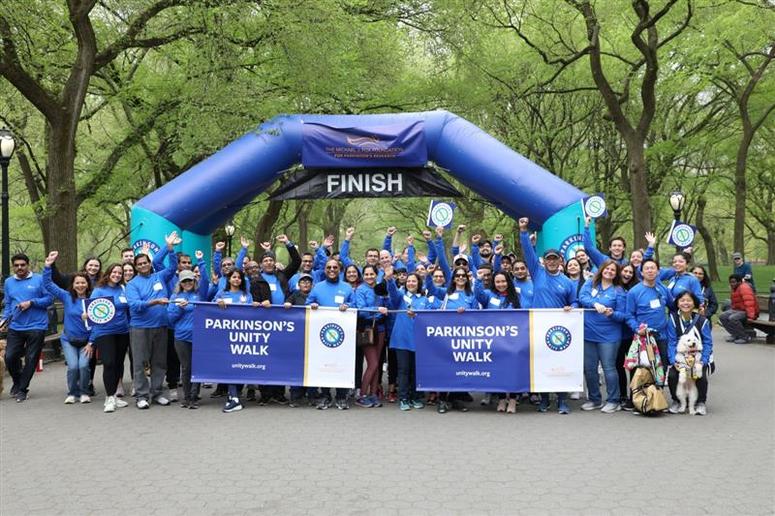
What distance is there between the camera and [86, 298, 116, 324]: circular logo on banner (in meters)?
8.32

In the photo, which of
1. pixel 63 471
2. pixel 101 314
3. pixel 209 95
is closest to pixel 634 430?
pixel 63 471

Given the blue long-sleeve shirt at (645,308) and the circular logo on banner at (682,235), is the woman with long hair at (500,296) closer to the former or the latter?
the blue long-sleeve shirt at (645,308)

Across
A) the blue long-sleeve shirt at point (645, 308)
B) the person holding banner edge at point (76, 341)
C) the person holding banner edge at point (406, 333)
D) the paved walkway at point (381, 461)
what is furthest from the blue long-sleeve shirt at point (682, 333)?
the person holding banner edge at point (76, 341)

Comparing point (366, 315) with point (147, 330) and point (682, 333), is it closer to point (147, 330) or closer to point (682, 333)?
point (147, 330)

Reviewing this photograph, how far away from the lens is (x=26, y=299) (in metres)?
9.18

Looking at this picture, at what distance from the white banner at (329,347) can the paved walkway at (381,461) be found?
412 millimetres

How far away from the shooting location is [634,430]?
7.08 meters

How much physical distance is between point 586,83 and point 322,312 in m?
18.2

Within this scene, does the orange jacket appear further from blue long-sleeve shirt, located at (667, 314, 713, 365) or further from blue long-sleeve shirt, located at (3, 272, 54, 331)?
blue long-sleeve shirt, located at (3, 272, 54, 331)

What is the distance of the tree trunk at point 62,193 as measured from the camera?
44.2ft

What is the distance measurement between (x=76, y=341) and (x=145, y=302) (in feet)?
3.77

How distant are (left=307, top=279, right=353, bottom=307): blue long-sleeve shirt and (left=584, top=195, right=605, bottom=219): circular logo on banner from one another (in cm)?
439

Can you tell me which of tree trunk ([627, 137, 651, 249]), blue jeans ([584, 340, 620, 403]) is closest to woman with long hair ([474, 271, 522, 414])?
blue jeans ([584, 340, 620, 403])

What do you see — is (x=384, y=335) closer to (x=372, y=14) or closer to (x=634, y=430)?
(x=634, y=430)
